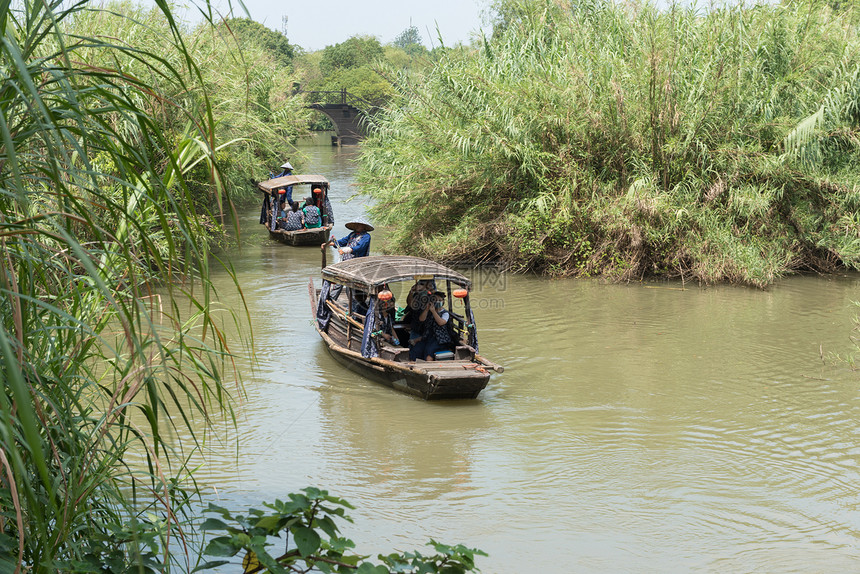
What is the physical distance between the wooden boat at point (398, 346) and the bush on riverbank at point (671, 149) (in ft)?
22.2

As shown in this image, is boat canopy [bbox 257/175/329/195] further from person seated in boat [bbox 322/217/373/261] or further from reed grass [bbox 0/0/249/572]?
reed grass [bbox 0/0/249/572]

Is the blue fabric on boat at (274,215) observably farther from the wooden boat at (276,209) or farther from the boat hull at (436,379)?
the boat hull at (436,379)

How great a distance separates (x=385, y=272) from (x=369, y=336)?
814 mm

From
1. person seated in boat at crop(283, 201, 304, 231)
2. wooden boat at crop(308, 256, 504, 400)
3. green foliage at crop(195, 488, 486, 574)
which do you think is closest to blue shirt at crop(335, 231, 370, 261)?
wooden boat at crop(308, 256, 504, 400)

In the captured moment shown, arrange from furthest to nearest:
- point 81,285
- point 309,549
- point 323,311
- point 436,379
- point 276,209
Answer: point 276,209, point 323,311, point 436,379, point 81,285, point 309,549

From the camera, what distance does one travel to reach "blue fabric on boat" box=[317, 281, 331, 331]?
12234mm

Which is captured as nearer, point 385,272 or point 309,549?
point 309,549

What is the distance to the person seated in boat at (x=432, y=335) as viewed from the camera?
10.7m

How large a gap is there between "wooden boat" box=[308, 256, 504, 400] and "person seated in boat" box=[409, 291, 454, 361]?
15 cm

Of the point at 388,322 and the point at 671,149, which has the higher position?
the point at 671,149

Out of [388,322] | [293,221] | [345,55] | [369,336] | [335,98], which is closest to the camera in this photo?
[369,336]

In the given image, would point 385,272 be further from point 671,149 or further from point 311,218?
point 311,218

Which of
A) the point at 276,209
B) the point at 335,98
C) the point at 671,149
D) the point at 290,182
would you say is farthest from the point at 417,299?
the point at 335,98

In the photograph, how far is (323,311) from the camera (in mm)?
12414
